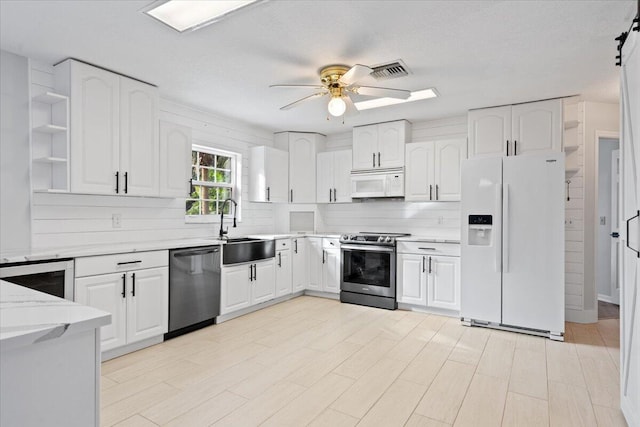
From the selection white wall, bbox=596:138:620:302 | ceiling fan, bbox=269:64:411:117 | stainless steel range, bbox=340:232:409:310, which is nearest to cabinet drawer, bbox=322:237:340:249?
stainless steel range, bbox=340:232:409:310

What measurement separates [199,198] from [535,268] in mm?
3851

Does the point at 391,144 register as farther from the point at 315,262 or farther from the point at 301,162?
the point at 315,262

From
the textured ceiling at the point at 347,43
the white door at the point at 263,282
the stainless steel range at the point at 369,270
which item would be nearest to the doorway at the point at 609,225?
the textured ceiling at the point at 347,43

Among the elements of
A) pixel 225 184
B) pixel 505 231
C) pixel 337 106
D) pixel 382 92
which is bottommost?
pixel 505 231

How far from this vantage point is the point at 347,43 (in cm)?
273

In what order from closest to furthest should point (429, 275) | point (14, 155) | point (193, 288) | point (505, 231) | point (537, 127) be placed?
point (14, 155) → point (193, 288) → point (505, 231) → point (537, 127) → point (429, 275)

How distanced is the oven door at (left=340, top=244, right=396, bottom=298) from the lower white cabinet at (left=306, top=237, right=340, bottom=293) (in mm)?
126

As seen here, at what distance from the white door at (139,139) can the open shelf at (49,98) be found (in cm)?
48

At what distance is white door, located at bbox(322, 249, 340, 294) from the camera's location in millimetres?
5023

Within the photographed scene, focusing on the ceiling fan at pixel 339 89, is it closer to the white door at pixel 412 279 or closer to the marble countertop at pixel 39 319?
the white door at pixel 412 279

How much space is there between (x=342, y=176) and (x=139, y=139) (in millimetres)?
2808

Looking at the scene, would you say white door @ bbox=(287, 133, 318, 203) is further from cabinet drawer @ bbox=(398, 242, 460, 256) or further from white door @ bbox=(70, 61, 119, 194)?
white door @ bbox=(70, 61, 119, 194)

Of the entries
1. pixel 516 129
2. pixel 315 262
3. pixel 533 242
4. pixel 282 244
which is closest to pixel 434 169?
pixel 516 129

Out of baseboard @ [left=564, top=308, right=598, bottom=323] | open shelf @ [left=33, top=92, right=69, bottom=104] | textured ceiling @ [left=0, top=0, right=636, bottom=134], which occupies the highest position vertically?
textured ceiling @ [left=0, top=0, right=636, bottom=134]
